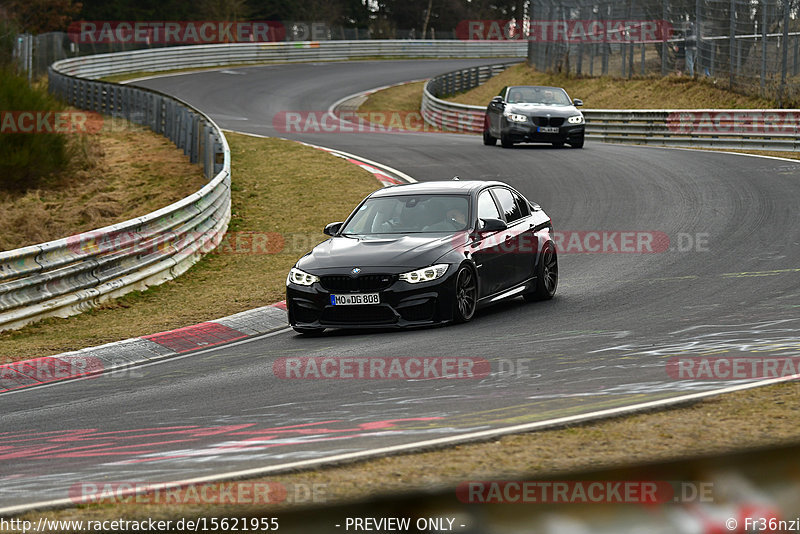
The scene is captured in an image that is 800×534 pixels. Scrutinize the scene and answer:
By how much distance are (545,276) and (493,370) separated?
416cm

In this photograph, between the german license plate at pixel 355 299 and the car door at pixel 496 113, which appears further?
the car door at pixel 496 113

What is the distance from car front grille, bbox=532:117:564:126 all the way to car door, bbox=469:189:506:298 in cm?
1609

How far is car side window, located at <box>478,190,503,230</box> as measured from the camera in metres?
11.9

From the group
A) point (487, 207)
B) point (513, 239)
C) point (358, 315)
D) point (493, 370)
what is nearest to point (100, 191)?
point (487, 207)

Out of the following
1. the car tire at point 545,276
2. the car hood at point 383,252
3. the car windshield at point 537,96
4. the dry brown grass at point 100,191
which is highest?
the car windshield at point 537,96

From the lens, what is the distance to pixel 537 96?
28250 mm

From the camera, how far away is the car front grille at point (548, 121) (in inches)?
1089

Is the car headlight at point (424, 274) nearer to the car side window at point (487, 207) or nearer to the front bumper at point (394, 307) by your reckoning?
the front bumper at point (394, 307)

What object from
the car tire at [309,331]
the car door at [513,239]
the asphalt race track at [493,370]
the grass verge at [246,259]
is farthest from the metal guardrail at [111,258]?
the car door at [513,239]

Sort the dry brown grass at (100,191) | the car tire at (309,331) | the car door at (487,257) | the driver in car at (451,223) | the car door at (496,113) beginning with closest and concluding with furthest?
the car tire at (309,331)
the car door at (487,257)
the driver in car at (451,223)
the dry brown grass at (100,191)
the car door at (496,113)

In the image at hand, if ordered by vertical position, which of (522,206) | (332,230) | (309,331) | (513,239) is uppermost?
(522,206)

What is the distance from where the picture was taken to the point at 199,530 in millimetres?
2883

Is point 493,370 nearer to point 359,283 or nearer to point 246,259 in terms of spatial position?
point 359,283

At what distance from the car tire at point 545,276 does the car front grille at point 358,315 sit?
2.24 metres
